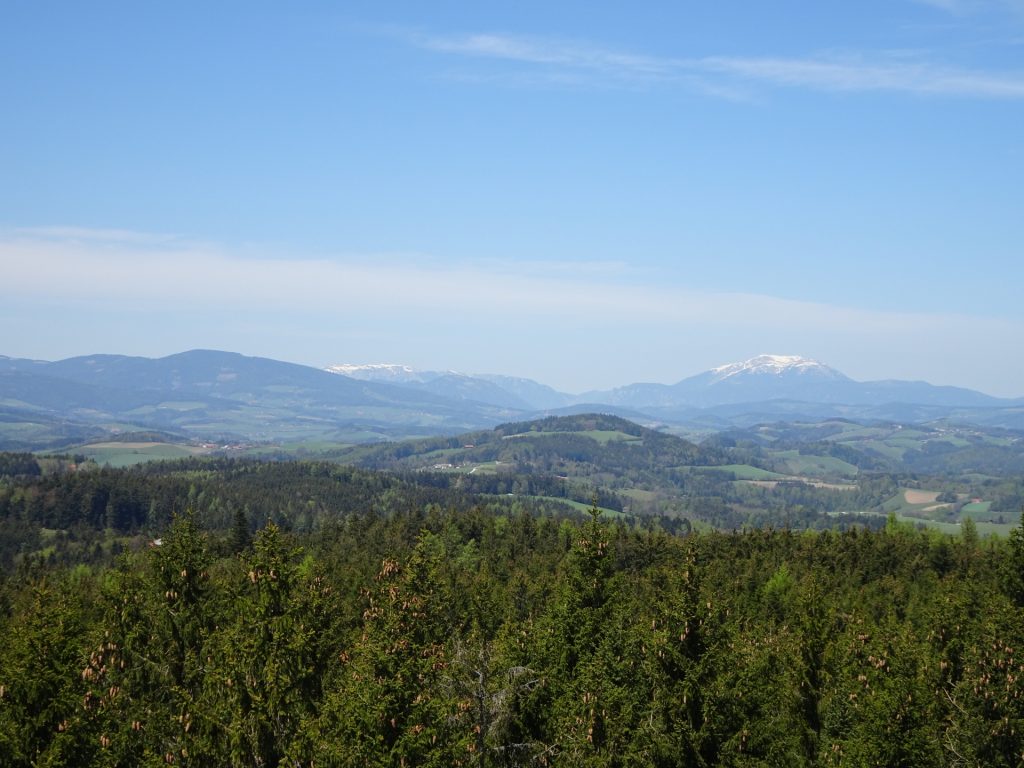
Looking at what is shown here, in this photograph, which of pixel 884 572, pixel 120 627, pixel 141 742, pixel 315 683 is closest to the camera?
pixel 141 742

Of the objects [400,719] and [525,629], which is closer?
[400,719]

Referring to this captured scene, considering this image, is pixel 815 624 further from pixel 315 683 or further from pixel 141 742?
pixel 141 742

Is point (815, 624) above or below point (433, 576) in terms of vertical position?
below

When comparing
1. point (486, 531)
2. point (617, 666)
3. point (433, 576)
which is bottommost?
point (486, 531)

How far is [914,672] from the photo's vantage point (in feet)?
136

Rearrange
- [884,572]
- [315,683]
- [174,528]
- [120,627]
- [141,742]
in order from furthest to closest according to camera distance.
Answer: [884,572] → [174,528] → [120,627] → [315,683] → [141,742]

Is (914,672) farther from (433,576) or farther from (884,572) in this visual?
(884,572)

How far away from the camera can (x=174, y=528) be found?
132ft

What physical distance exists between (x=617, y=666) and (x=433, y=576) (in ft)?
29.0

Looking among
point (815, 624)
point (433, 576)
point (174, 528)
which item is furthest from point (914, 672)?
point (174, 528)

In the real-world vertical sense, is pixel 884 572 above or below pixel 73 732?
below

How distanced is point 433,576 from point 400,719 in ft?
26.0

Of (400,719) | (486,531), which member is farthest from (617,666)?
(486,531)

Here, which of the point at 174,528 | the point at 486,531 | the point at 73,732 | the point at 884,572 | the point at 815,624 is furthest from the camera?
the point at 486,531
